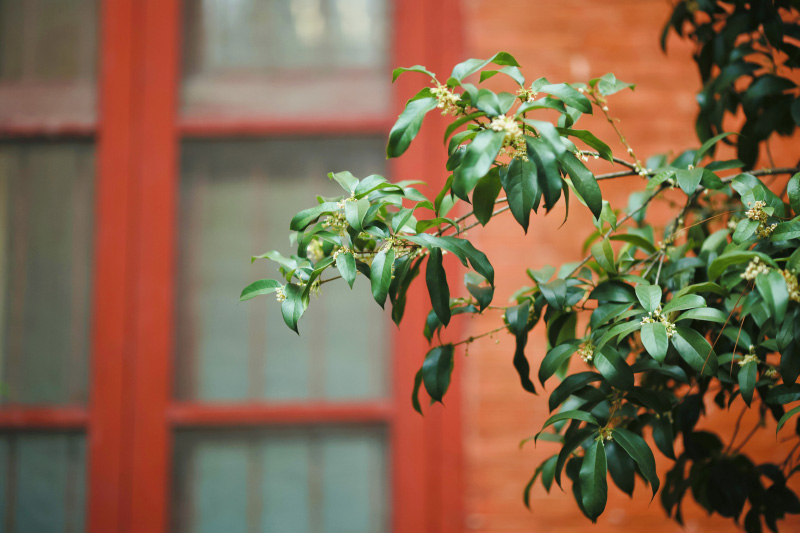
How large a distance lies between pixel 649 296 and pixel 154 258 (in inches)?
59.9

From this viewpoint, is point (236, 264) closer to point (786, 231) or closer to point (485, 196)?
point (485, 196)

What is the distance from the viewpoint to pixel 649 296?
769mm

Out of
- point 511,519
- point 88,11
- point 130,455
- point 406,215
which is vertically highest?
point 88,11

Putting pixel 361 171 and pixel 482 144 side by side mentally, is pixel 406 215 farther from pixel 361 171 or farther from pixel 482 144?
pixel 361 171

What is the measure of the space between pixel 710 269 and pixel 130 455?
1.68 meters

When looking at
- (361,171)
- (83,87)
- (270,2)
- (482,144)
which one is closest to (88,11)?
(83,87)

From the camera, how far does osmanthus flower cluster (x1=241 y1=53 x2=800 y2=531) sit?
2.23 feet

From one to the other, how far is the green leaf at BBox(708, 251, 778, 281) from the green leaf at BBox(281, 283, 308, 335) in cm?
49

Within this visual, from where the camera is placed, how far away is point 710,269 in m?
0.76

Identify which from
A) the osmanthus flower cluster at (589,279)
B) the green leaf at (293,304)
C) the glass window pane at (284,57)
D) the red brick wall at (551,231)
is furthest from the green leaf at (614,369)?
the glass window pane at (284,57)

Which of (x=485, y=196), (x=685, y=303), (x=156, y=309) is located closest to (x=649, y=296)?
(x=685, y=303)

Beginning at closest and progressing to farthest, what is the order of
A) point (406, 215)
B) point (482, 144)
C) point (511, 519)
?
point (482, 144) → point (406, 215) → point (511, 519)

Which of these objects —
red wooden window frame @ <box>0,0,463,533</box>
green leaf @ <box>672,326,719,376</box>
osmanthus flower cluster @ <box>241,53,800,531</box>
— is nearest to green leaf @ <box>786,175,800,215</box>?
osmanthus flower cluster @ <box>241,53,800,531</box>

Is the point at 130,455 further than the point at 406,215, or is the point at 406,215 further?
the point at 130,455
